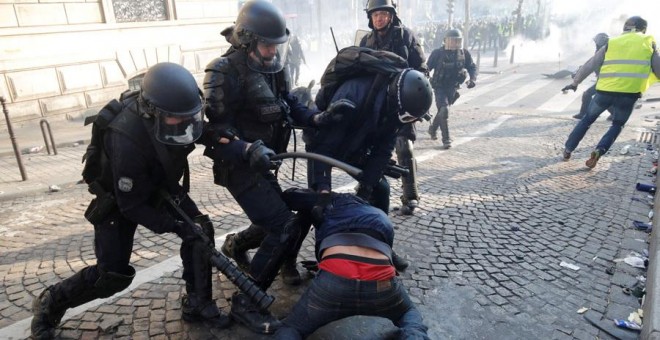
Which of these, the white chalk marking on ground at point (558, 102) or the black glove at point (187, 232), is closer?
the black glove at point (187, 232)

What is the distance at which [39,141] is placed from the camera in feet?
26.8

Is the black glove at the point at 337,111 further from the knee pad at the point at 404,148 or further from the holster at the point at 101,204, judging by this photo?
the knee pad at the point at 404,148

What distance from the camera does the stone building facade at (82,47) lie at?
343 inches

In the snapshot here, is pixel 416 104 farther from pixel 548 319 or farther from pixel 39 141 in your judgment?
pixel 39 141

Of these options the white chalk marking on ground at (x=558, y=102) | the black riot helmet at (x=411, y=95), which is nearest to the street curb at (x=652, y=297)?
the black riot helmet at (x=411, y=95)

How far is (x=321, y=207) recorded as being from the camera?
264cm

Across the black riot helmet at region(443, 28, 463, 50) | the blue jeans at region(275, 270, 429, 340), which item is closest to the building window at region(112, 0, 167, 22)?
the black riot helmet at region(443, 28, 463, 50)

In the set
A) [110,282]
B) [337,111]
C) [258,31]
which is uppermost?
[258,31]

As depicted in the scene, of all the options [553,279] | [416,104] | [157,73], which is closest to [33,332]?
[157,73]

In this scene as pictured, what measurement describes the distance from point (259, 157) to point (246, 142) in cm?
25

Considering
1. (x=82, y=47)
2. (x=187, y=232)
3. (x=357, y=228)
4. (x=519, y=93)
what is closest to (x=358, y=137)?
(x=357, y=228)

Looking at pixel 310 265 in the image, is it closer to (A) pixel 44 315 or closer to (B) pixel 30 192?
(A) pixel 44 315

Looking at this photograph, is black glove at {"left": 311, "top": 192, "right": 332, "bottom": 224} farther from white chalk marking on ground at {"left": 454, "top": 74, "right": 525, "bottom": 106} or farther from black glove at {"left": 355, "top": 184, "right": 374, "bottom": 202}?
white chalk marking on ground at {"left": 454, "top": 74, "right": 525, "bottom": 106}

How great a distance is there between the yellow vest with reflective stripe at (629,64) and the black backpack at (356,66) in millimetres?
4329
